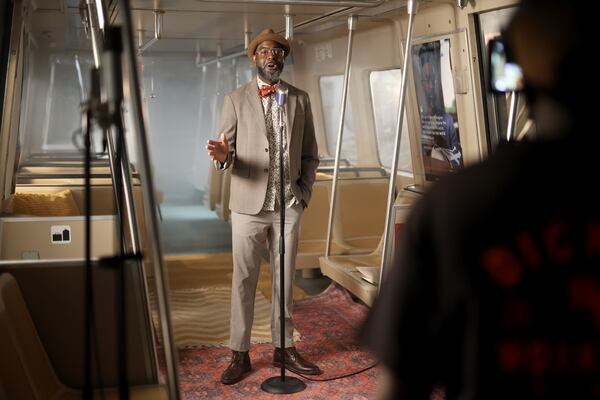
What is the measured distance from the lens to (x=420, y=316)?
1227mm

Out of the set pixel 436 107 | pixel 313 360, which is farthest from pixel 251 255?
pixel 436 107

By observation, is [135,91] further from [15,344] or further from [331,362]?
[331,362]

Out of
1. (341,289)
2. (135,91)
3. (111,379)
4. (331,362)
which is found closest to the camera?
(135,91)

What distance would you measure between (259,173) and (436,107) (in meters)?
2.44

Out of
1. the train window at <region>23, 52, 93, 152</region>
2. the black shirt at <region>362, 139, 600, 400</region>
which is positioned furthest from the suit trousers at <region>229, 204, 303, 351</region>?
the train window at <region>23, 52, 93, 152</region>

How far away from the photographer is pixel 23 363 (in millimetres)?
2834

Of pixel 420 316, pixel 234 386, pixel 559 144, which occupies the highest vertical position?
pixel 559 144

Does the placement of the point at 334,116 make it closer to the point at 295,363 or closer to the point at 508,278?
the point at 295,363

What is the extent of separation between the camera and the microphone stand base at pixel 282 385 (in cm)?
431

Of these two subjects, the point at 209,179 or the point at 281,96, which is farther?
the point at 209,179

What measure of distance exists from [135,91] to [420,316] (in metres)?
0.94

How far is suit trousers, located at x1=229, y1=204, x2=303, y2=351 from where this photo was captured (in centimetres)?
446

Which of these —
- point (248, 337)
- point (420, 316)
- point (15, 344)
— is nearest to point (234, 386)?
point (248, 337)

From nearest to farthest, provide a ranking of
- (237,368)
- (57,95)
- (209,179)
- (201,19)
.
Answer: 1. (237,368)
2. (201,19)
3. (209,179)
4. (57,95)
